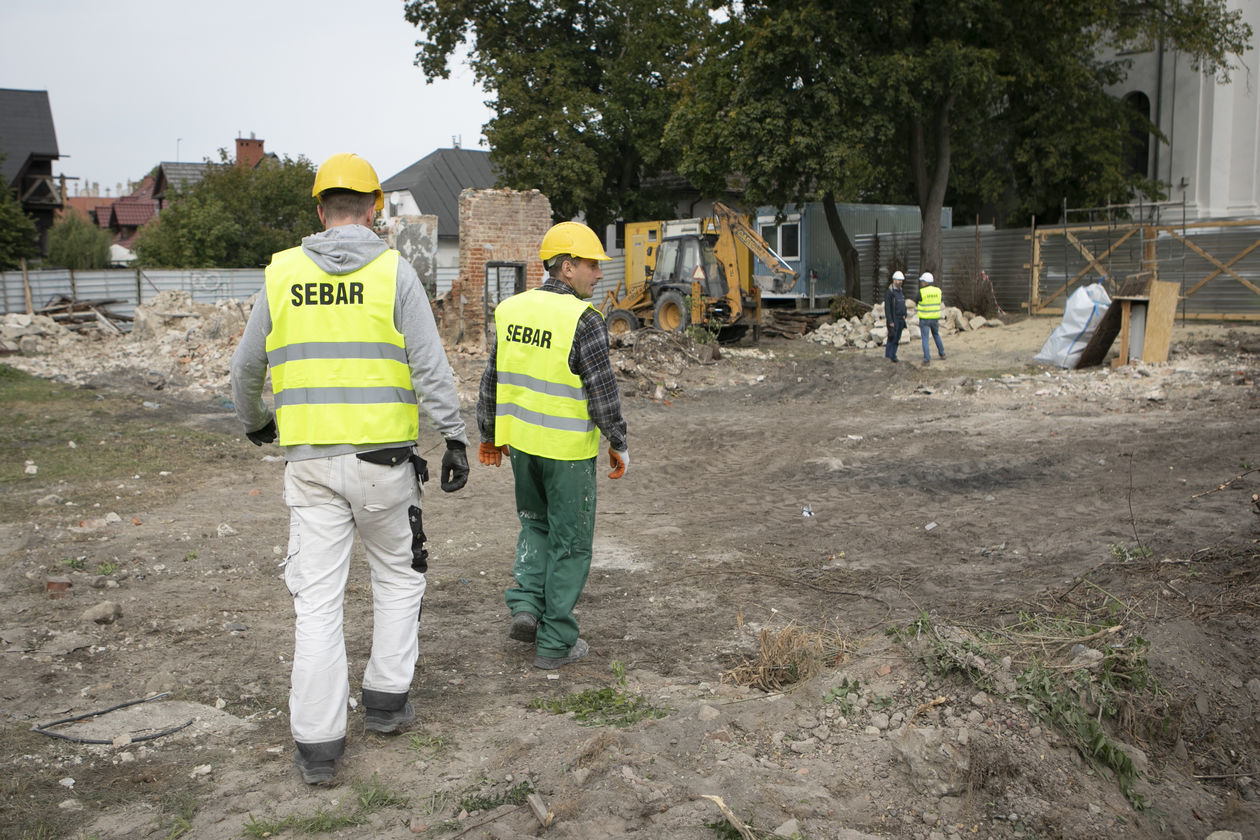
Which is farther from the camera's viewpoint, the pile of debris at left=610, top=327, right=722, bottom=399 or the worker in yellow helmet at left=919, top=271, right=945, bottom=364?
the worker in yellow helmet at left=919, top=271, right=945, bottom=364

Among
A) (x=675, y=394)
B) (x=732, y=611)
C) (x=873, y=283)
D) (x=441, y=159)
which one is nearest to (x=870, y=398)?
(x=675, y=394)

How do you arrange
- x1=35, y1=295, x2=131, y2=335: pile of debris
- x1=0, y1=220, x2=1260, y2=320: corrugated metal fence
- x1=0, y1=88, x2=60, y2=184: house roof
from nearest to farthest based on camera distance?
x1=0, y1=220, x2=1260, y2=320: corrugated metal fence, x1=35, y1=295, x2=131, y2=335: pile of debris, x1=0, y1=88, x2=60, y2=184: house roof

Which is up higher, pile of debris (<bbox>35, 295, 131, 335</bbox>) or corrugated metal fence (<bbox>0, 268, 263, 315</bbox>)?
corrugated metal fence (<bbox>0, 268, 263, 315</bbox>)

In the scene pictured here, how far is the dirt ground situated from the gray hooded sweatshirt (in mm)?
1113

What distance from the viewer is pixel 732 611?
5031 millimetres

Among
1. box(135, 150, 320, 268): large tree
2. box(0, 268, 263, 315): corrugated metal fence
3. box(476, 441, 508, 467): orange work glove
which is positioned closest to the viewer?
box(476, 441, 508, 467): orange work glove

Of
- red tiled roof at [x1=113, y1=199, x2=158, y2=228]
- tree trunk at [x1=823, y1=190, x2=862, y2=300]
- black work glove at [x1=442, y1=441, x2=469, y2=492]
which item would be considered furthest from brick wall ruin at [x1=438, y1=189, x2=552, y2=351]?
red tiled roof at [x1=113, y1=199, x2=158, y2=228]

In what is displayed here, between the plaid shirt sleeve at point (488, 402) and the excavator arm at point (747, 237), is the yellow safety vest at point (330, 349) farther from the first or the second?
the excavator arm at point (747, 237)

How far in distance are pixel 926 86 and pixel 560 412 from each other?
18.0m

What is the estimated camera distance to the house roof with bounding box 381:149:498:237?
129 ft

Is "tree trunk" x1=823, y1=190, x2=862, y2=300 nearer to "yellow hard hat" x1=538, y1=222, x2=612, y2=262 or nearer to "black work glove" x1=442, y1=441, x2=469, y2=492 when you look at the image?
"yellow hard hat" x1=538, y1=222, x2=612, y2=262

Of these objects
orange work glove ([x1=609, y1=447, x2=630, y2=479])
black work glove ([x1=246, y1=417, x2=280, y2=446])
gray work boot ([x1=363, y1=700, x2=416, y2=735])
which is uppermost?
black work glove ([x1=246, y1=417, x2=280, y2=446])

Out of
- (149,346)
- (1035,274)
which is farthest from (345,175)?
(1035,274)

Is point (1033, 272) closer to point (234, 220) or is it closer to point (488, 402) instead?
point (488, 402)
